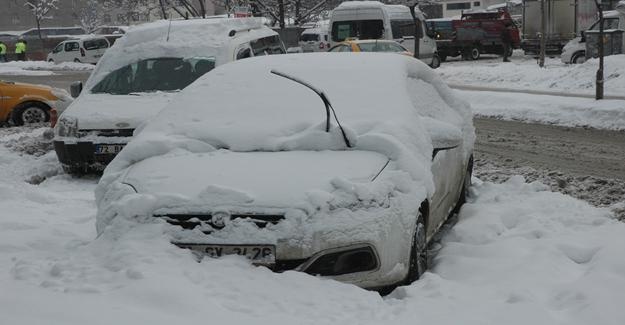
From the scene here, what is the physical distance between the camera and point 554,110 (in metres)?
15.8

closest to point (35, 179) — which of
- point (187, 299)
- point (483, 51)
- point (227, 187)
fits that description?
point (227, 187)

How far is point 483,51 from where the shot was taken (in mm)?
35562

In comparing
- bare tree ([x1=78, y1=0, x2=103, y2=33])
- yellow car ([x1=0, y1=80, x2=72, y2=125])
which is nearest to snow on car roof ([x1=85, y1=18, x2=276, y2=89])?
yellow car ([x1=0, y1=80, x2=72, y2=125])

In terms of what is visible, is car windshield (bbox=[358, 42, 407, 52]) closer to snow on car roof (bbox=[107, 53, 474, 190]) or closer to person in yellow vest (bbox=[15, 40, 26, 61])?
snow on car roof (bbox=[107, 53, 474, 190])

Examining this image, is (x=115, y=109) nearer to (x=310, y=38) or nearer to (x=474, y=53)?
(x=474, y=53)

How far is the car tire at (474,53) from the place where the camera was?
35594 mm

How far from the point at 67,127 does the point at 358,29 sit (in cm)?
2051

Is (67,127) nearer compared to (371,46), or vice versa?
(67,127)

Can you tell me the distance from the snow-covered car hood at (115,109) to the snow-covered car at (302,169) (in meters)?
3.47

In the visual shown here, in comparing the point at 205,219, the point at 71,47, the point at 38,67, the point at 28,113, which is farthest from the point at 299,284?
the point at 71,47

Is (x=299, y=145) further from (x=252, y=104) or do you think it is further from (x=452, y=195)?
(x=452, y=195)

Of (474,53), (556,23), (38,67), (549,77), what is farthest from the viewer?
(38,67)

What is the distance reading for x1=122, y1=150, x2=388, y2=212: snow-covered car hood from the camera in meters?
4.62

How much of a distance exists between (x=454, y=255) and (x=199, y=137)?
1920mm
